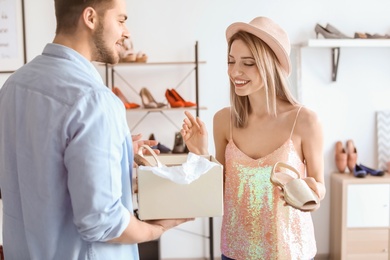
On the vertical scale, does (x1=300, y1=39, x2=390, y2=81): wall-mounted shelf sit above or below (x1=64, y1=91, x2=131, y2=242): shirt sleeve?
above

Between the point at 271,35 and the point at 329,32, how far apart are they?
194 centimetres

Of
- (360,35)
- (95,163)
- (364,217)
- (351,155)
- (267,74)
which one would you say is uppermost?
(360,35)

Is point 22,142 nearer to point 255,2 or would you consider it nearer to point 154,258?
point 154,258

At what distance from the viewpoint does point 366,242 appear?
130 inches

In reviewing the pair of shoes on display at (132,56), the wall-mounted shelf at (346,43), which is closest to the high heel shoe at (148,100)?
the pair of shoes on display at (132,56)

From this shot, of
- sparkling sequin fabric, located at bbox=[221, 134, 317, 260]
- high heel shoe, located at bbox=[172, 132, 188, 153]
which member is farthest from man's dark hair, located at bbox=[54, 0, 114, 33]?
high heel shoe, located at bbox=[172, 132, 188, 153]

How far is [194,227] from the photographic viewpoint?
362cm

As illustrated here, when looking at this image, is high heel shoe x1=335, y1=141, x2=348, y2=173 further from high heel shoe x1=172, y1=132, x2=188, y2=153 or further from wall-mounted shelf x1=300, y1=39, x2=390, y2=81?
high heel shoe x1=172, y1=132, x2=188, y2=153

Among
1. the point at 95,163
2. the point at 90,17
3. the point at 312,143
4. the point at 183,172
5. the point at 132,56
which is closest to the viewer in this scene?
the point at 95,163

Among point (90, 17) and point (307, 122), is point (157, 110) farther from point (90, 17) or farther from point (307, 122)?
point (90, 17)

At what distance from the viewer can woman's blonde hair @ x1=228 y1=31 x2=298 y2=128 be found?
1.59m

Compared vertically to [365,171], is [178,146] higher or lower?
higher

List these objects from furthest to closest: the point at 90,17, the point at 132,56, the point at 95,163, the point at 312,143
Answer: the point at 132,56 < the point at 312,143 < the point at 90,17 < the point at 95,163

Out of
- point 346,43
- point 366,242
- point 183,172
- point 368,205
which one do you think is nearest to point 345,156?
point 368,205
